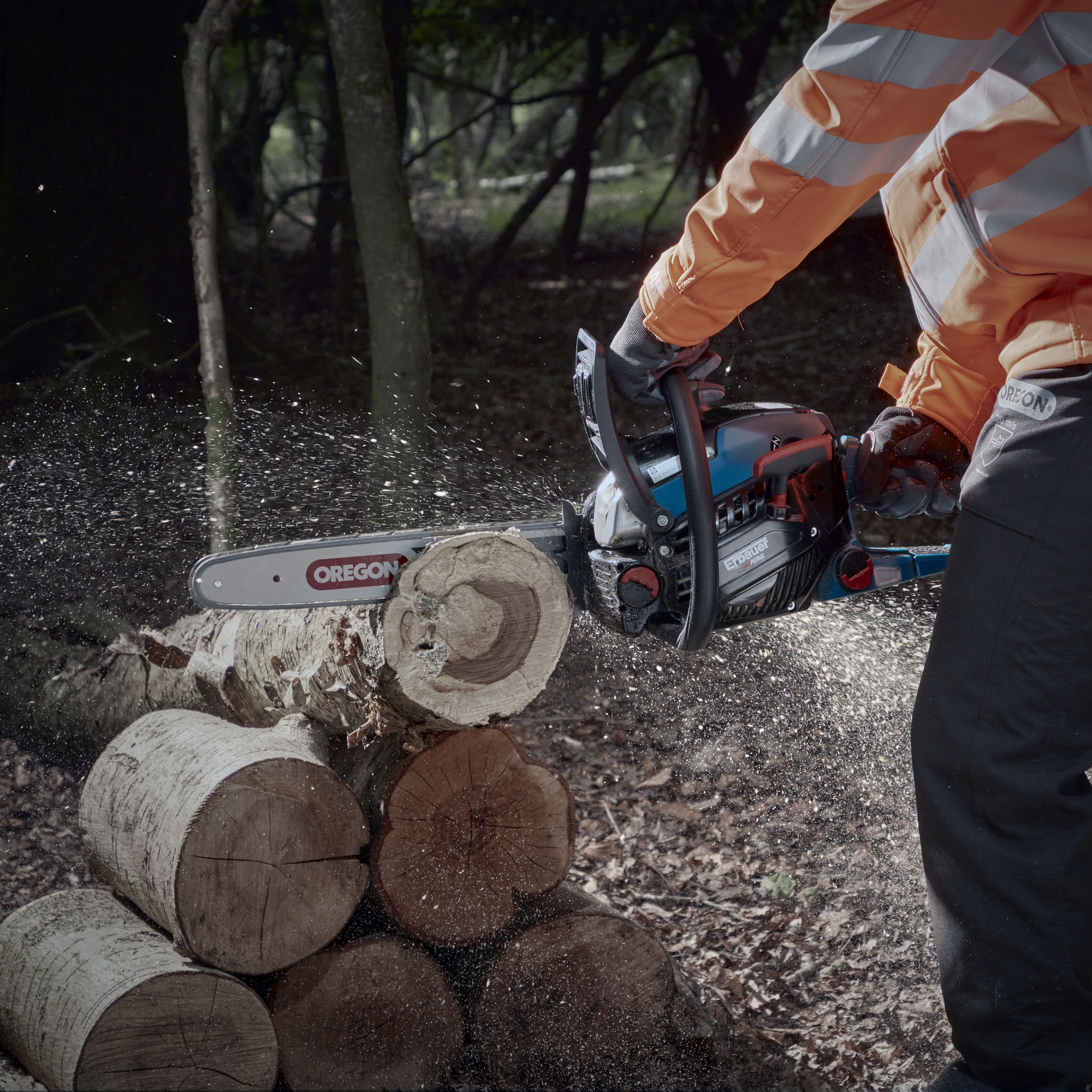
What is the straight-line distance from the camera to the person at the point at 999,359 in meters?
1.45

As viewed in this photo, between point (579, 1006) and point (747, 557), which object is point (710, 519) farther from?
point (579, 1006)

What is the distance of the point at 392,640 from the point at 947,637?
39.3 inches

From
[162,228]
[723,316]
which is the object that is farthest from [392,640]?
[162,228]

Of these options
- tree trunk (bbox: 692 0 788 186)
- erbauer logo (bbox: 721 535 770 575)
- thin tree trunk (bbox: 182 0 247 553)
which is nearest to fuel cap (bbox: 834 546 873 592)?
erbauer logo (bbox: 721 535 770 575)

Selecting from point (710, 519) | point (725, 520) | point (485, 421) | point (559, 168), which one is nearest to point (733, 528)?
point (725, 520)

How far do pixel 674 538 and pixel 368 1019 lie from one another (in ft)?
3.84

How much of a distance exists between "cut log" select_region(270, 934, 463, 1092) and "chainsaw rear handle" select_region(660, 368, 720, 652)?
934mm

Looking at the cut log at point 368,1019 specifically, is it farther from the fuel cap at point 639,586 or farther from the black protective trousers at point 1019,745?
the black protective trousers at point 1019,745

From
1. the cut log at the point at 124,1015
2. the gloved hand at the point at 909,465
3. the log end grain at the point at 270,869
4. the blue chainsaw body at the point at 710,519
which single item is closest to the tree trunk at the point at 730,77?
the gloved hand at the point at 909,465

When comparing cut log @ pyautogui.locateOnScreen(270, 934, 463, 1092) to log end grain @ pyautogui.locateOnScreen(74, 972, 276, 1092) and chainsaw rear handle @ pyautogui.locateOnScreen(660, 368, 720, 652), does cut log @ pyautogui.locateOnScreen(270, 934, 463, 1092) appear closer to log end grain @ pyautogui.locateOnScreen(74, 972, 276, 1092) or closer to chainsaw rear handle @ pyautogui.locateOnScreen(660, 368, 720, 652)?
log end grain @ pyautogui.locateOnScreen(74, 972, 276, 1092)

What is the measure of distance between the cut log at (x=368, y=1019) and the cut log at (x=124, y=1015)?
3.1 inches

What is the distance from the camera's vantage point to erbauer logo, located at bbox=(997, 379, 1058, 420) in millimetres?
1534

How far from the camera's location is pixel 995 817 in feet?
5.34

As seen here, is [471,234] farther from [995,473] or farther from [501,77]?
[995,473]
